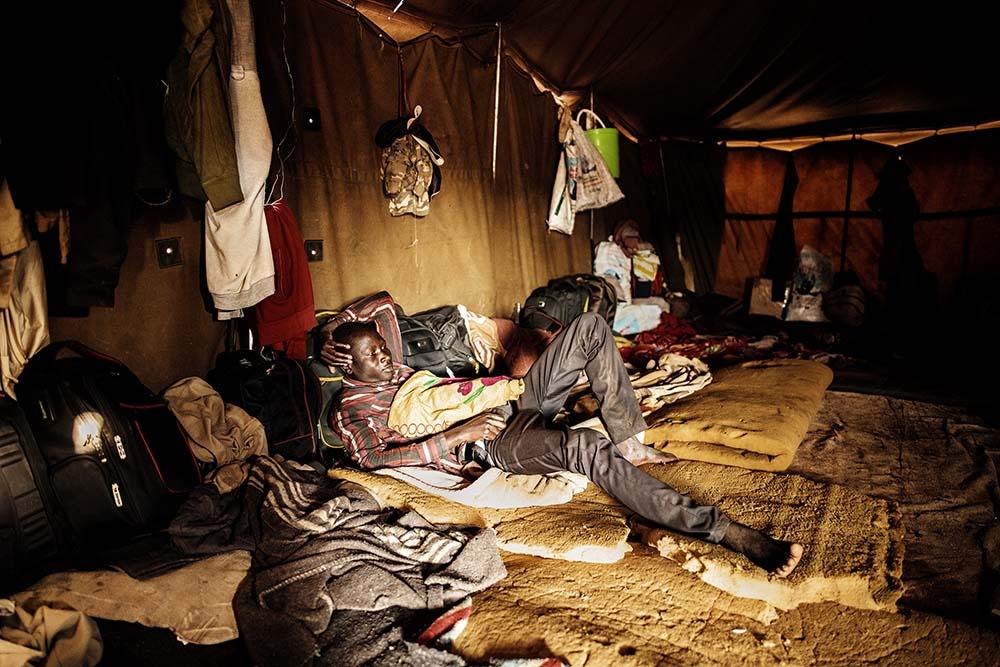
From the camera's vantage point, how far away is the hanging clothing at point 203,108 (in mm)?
2293

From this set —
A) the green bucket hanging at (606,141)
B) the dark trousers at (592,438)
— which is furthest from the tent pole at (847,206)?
the dark trousers at (592,438)

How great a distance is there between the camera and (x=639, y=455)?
2.82 meters

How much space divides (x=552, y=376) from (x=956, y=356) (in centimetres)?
418

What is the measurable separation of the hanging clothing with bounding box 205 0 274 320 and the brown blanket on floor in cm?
217

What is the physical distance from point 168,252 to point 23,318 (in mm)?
669

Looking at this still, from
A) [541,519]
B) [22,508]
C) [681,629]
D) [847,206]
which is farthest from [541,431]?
[847,206]

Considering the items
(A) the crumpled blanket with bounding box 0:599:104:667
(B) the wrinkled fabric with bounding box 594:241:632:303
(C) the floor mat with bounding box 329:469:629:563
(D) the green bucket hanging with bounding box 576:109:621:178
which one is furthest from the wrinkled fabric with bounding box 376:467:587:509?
(D) the green bucket hanging with bounding box 576:109:621:178

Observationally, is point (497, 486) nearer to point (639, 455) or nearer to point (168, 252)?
point (639, 455)

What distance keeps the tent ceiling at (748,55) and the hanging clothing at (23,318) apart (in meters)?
2.27

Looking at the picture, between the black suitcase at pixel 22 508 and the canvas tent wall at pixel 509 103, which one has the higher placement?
the canvas tent wall at pixel 509 103

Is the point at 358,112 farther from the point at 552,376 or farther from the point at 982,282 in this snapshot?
the point at 982,282

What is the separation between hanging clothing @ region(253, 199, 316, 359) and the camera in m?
2.80

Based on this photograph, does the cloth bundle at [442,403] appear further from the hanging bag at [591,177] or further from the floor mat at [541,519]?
the hanging bag at [591,177]

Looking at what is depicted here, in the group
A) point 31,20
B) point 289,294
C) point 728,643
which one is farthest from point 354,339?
point 728,643
